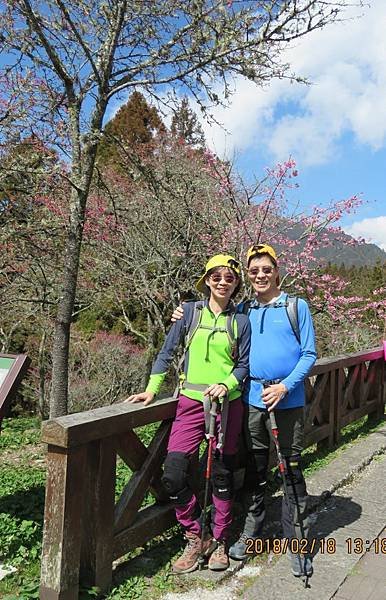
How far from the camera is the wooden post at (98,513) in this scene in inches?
99.6

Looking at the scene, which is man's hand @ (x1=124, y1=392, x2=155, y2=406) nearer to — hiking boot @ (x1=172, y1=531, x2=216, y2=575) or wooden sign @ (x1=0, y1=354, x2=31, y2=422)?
wooden sign @ (x1=0, y1=354, x2=31, y2=422)

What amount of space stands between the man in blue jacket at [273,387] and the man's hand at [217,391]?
26 cm

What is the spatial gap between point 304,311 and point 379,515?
176 cm

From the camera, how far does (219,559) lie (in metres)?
2.83

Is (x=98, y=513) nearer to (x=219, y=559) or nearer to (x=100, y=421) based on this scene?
(x=100, y=421)

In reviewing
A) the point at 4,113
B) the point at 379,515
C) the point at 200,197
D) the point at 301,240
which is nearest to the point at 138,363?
the point at 200,197

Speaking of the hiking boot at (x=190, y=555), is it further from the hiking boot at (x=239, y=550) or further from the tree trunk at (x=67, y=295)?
the tree trunk at (x=67, y=295)

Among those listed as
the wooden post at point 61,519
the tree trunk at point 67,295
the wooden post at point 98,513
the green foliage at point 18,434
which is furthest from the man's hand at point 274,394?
the green foliage at point 18,434

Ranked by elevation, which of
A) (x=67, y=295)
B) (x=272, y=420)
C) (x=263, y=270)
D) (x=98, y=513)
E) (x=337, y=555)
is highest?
(x=263, y=270)

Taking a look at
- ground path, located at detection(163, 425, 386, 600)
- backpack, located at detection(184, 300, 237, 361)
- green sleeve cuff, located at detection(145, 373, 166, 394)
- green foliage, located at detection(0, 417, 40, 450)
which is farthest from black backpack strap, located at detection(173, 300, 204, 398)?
green foliage, located at detection(0, 417, 40, 450)

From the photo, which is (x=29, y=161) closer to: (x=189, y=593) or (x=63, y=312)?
(x=63, y=312)

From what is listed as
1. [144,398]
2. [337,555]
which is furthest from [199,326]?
[337,555]

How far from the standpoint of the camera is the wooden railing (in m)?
2.33

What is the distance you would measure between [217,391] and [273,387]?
330mm
